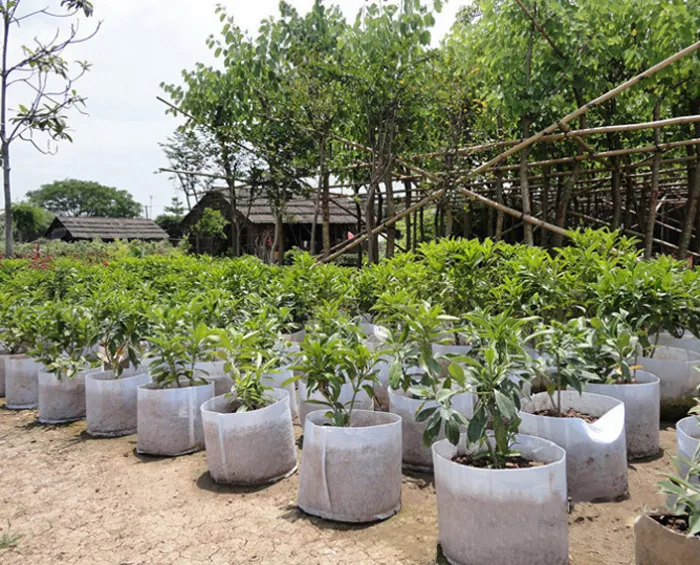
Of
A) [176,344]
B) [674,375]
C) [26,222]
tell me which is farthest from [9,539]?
[26,222]

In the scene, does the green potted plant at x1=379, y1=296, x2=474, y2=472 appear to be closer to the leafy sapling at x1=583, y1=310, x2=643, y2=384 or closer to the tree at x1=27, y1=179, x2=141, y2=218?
the leafy sapling at x1=583, y1=310, x2=643, y2=384

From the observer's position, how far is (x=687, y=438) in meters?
2.55

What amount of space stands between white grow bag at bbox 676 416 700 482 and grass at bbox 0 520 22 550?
2983 mm

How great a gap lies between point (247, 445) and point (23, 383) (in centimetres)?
297

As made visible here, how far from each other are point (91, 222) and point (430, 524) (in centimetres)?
3683

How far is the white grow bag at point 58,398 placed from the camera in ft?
15.2

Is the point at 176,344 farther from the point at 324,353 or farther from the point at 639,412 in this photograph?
the point at 639,412

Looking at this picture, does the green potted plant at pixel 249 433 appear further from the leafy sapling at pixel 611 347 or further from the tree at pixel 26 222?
the tree at pixel 26 222

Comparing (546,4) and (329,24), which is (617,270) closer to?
(546,4)

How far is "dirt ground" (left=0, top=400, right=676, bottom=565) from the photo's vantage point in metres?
2.54

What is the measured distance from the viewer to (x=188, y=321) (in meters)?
4.02

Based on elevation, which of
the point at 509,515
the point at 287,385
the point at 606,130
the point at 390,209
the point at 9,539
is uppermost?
the point at 606,130

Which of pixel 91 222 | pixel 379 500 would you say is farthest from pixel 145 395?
pixel 91 222

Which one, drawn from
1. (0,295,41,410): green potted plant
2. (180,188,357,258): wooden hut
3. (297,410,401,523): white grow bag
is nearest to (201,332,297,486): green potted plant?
(297,410,401,523): white grow bag
